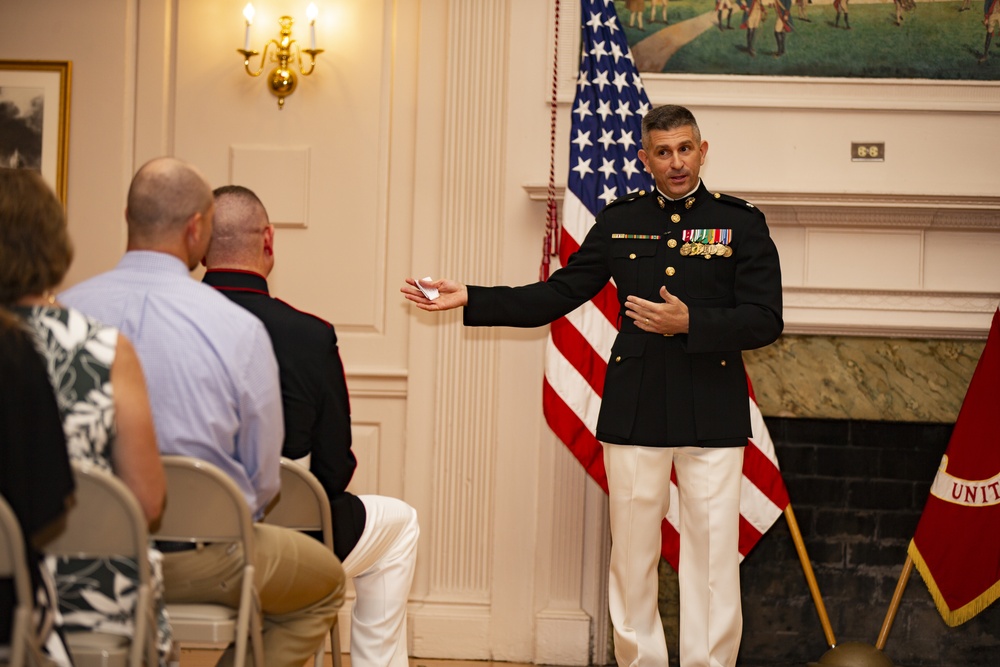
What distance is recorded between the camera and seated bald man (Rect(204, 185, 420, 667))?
8.72 feet

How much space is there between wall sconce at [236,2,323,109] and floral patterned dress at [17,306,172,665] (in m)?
2.77

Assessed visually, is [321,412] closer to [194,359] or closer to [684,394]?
[194,359]

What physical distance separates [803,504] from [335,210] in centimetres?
224

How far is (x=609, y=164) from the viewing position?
165 inches

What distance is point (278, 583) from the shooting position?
94.0 inches

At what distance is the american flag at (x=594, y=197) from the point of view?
4.12m

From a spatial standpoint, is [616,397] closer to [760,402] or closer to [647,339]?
[647,339]

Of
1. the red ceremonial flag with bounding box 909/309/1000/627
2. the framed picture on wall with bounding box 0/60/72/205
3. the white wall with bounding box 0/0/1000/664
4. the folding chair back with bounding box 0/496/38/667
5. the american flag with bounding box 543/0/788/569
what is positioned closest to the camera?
the folding chair back with bounding box 0/496/38/667

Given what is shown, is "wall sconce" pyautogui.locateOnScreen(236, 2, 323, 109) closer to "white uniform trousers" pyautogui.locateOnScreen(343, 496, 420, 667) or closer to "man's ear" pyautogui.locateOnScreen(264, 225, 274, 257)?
"man's ear" pyautogui.locateOnScreen(264, 225, 274, 257)

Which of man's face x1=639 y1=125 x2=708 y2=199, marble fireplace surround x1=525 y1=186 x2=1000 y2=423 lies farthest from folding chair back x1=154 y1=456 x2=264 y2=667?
marble fireplace surround x1=525 y1=186 x2=1000 y2=423

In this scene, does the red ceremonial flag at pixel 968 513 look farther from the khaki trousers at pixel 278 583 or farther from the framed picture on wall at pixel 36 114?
the framed picture on wall at pixel 36 114

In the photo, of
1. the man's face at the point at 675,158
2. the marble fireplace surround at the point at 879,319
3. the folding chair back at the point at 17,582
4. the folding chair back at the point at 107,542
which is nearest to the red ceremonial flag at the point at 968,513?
the marble fireplace surround at the point at 879,319

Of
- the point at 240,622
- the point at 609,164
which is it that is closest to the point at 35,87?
the point at 609,164

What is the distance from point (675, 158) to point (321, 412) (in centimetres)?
134
